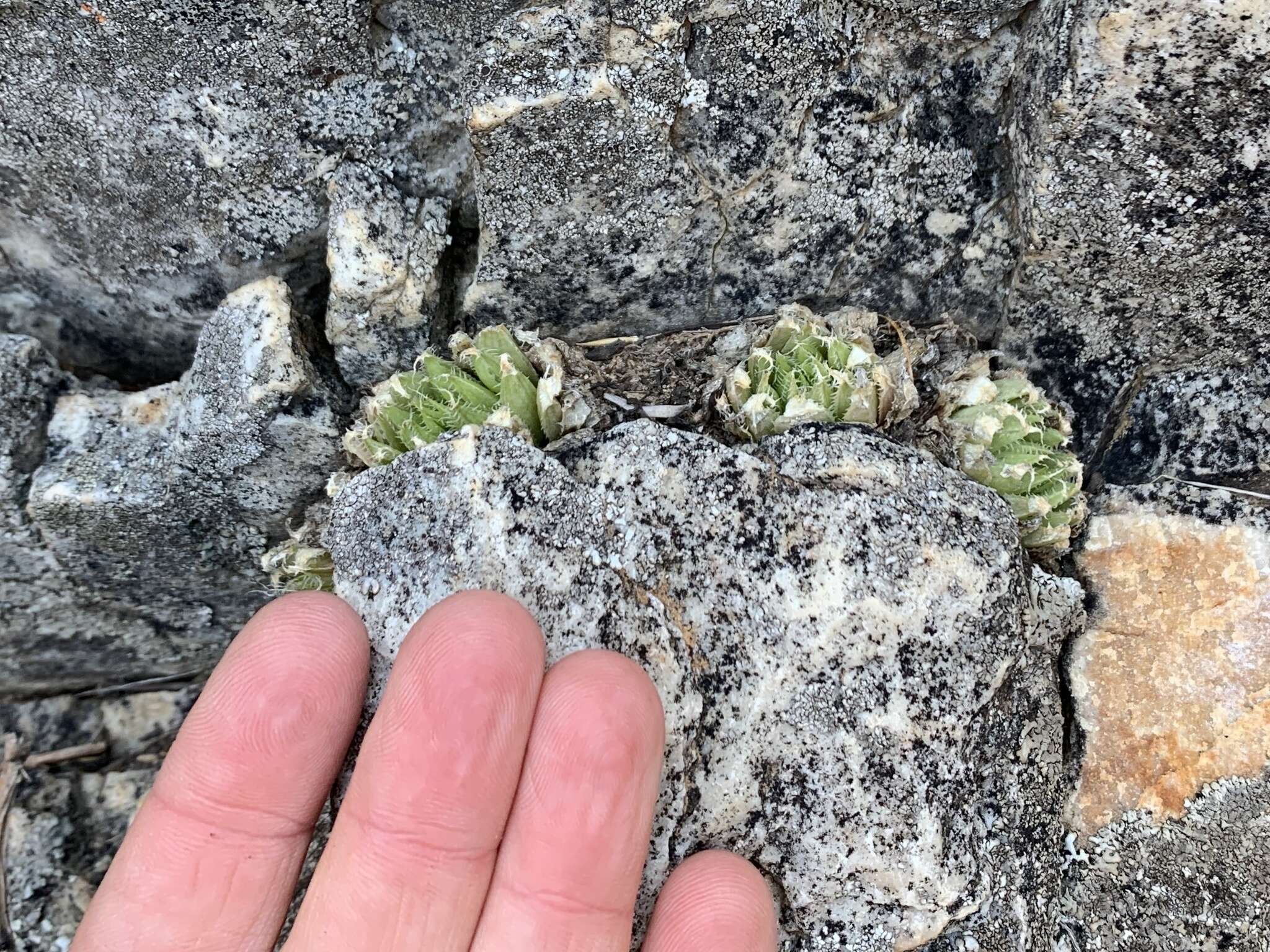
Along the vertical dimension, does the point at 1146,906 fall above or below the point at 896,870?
below

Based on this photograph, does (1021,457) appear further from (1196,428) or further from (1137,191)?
(1137,191)

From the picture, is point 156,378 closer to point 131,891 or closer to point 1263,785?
point 131,891

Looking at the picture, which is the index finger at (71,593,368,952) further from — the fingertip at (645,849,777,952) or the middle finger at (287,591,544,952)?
the fingertip at (645,849,777,952)

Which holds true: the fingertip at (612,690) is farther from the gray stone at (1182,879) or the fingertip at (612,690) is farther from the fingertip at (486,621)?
the gray stone at (1182,879)

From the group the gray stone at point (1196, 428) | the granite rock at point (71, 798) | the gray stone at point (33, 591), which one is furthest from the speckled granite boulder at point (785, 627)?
the granite rock at point (71, 798)

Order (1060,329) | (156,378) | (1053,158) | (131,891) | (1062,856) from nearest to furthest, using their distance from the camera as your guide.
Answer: (131,891) < (1053,158) < (1062,856) < (1060,329) < (156,378)

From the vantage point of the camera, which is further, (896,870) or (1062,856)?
(1062,856)

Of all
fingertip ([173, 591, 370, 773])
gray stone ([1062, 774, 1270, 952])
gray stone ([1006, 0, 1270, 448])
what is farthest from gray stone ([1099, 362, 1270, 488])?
fingertip ([173, 591, 370, 773])

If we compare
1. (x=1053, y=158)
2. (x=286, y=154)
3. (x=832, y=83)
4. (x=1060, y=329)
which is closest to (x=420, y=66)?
(x=286, y=154)

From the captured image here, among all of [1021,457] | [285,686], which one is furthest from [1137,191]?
[285,686]
